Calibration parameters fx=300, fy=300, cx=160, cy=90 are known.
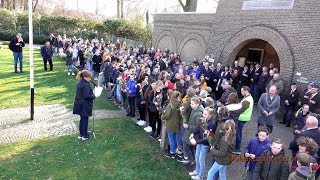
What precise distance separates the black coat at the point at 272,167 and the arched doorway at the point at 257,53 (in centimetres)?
1085

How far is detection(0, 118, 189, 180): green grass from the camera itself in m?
6.93

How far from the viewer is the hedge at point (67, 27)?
1379 inches

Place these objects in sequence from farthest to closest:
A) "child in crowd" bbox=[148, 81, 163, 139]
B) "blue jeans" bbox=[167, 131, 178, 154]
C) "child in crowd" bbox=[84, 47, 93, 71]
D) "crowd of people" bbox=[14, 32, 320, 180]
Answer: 1. "child in crowd" bbox=[84, 47, 93, 71]
2. "child in crowd" bbox=[148, 81, 163, 139]
3. "blue jeans" bbox=[167, 131, 178, 154]
4. "crowd of people" bbox=[14, 32, 320, 180]

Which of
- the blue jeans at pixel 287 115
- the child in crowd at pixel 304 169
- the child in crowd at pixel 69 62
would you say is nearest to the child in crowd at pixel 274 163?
the child in crowd at pixel 304 169

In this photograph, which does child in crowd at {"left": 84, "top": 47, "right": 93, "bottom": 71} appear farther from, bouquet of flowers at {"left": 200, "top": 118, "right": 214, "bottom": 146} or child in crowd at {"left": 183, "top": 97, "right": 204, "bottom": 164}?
bouquet of flowers at {"left": 200, "top": 118, "right": 214, "bottom": 146}

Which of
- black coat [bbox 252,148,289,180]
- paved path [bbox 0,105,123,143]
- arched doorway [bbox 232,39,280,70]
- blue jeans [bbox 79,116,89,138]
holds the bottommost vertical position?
paved path [bbox 0,105,123,143]

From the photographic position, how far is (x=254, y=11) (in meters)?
14.1

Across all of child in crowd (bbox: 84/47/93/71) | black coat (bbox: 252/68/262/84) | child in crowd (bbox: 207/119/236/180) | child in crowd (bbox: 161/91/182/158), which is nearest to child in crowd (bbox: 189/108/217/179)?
child in crowd (bbox: 207/119/236/180)

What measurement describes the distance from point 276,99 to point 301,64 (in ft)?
14.6

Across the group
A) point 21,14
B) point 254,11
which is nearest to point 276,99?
point 254,11

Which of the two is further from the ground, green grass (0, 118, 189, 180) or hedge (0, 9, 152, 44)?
hedge (0, 9, 152, 44)

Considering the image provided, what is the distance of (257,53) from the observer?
16281 mm

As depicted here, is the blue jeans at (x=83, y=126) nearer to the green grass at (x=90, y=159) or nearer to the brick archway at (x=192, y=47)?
the green grass at (x=90, y=159)

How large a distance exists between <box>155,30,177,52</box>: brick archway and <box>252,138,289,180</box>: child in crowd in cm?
1745
